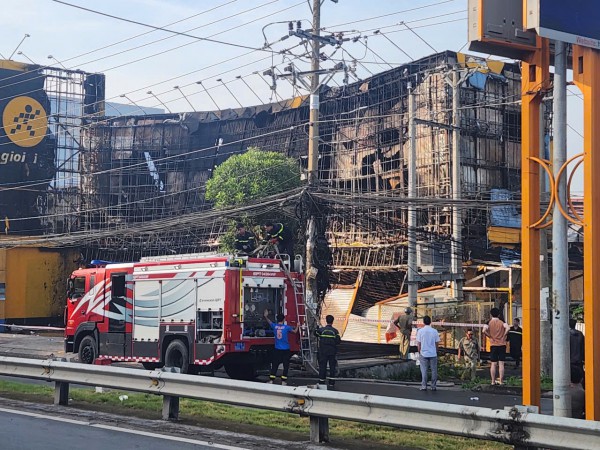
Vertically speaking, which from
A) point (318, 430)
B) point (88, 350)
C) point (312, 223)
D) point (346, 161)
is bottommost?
point (318, 430)

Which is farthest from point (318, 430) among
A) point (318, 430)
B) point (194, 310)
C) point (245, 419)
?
point (194, 310)

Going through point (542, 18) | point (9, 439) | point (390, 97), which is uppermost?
point (390, 97)

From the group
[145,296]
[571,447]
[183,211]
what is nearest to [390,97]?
[183,211]

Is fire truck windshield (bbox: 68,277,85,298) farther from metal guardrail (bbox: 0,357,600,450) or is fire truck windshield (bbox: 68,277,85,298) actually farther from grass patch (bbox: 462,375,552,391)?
grass patch (bbox: 462,375,552,391)

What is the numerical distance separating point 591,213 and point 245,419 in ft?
18.1

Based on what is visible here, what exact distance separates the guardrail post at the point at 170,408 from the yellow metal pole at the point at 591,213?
17.6ft

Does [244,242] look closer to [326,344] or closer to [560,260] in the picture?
[326,344]

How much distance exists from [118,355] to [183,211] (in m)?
39.2

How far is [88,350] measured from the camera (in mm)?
21562

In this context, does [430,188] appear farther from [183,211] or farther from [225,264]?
[225,264]

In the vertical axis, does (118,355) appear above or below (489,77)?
below

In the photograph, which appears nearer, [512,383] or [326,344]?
[326,344]

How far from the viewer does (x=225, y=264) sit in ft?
58.9

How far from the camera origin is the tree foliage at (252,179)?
42500mm
